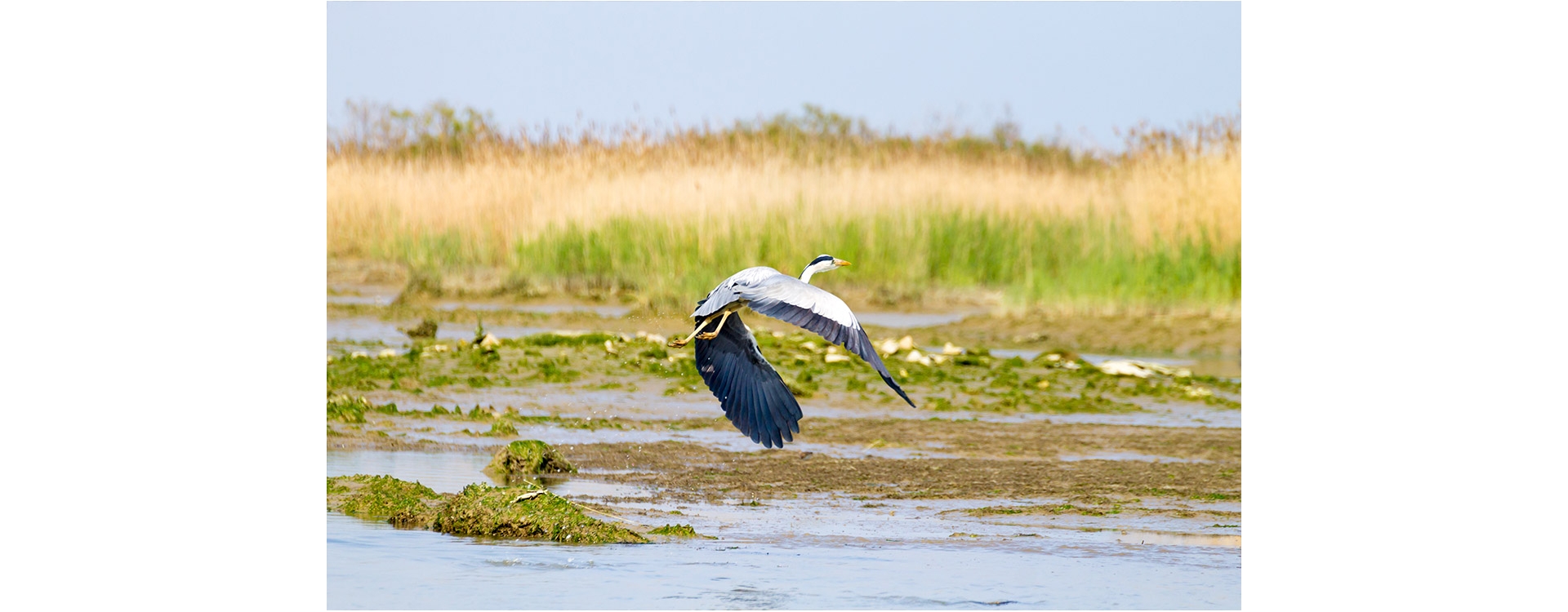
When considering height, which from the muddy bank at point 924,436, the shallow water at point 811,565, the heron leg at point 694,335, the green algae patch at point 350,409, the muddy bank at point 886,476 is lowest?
the shallow water at point 811,565

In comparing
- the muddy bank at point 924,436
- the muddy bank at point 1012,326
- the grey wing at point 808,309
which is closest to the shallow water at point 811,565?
the grey wing at point 808,309

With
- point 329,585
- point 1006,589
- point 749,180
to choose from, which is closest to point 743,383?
point 1006,589

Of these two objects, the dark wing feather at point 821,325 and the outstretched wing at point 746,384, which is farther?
the outstretched wing at point 746,384

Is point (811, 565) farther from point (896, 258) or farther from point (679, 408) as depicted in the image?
point (896, 258)

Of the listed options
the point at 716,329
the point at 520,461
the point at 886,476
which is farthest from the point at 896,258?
the point at 716,329

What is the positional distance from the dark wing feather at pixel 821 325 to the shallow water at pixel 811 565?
37.8 inches

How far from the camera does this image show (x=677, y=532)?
6.75 m

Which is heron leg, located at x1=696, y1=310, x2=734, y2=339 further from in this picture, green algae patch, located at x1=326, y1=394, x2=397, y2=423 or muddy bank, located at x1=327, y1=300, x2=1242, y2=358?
muddy bank, located at x1=327, y1=300, x2=1242, y2=358

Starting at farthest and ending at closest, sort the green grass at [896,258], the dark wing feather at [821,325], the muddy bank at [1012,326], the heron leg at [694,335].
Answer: the green grass at [896,258] < the muddy bank at [1012,326] < the heron leg at [694,335] < the dark wing feather at [821,325]

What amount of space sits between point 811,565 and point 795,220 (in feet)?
34.8

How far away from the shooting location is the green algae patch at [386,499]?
7.04 m

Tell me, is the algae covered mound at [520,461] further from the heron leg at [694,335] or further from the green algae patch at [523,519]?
the heron leg at [694,335]

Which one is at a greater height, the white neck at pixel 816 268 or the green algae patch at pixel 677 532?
the white neck at pixel 816 268

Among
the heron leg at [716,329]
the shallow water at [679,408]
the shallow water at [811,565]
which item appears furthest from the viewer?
the shallow water at [679,408]
